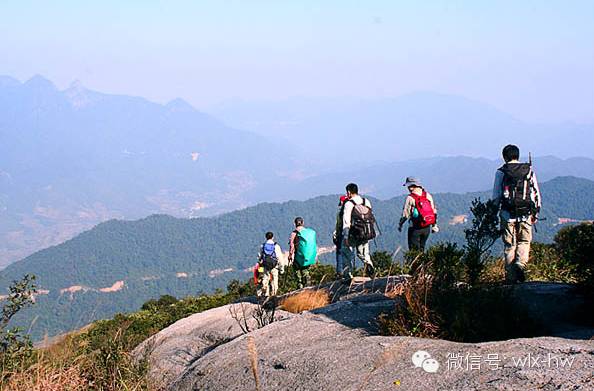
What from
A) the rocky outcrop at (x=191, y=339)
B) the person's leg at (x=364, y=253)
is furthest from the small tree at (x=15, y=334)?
the person's leg at (x=364, y=253)

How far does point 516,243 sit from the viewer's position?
9.16m

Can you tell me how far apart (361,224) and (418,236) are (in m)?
1.37

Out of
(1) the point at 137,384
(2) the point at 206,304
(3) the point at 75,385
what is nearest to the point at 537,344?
(1) the point at 137,384

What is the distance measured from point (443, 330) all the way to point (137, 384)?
2984mm

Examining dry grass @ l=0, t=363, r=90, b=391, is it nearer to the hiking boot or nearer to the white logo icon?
the white logo icon

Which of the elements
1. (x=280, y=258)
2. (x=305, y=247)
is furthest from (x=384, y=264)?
(x=280, y=258)

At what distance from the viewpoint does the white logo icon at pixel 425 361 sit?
198 inches

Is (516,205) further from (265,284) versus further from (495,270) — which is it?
(265,284)

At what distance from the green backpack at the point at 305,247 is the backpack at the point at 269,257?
521 millimetres

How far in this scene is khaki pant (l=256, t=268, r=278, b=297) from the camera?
1398 centimetres

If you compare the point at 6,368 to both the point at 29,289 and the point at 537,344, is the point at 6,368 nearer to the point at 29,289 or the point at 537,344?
the point at 29,289

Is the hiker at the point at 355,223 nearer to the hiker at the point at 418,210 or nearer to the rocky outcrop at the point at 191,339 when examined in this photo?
the hiker at the point at 418,210

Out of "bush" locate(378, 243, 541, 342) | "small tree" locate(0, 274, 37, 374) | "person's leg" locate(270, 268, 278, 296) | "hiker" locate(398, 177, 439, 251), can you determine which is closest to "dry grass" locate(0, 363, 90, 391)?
"small tree" locate(0, 274, 37, 374)

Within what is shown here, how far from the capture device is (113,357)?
20.0 ft
